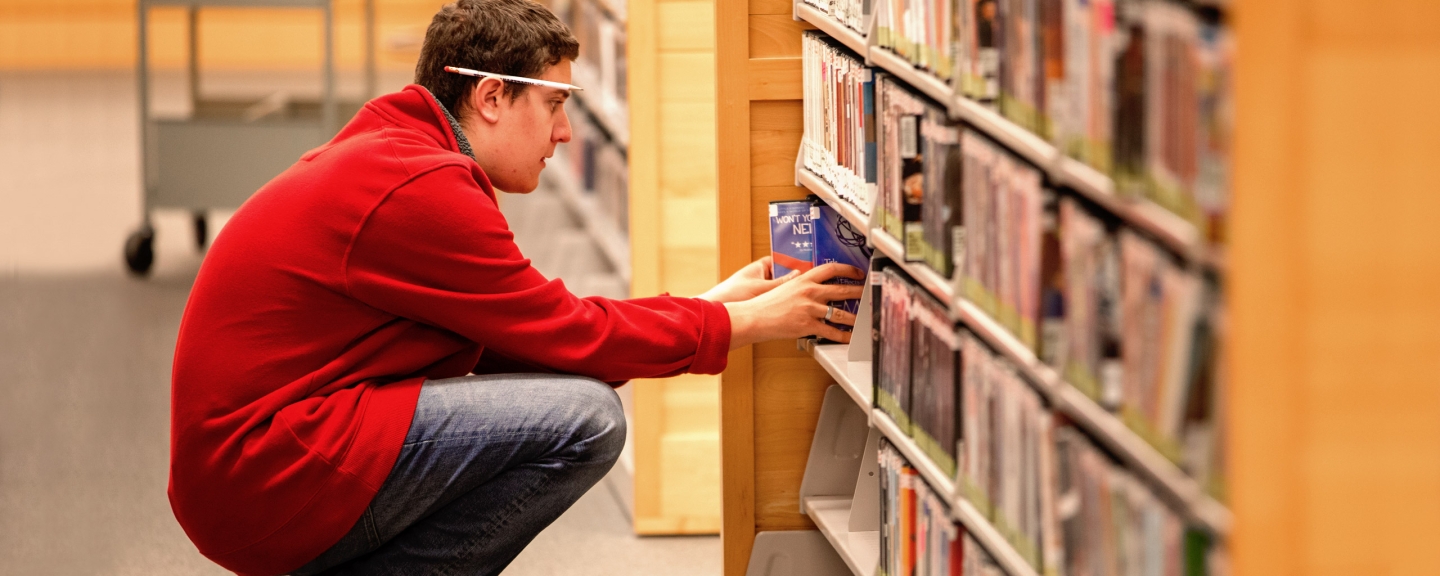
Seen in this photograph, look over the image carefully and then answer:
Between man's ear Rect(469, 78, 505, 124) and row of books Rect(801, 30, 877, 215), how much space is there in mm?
516

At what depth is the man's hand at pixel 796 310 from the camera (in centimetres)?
226

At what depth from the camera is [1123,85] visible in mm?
1228

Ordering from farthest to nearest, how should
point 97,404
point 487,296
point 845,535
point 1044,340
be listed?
point 97,404, point 845,535, point 487,296, point 1044,340

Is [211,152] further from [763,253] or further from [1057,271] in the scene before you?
[1057,271]

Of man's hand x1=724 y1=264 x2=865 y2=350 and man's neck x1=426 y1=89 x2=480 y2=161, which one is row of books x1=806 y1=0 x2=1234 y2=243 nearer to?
man's hand x1=724 y1=264 x2=865 y2=350

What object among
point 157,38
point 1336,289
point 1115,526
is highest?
point 157,38

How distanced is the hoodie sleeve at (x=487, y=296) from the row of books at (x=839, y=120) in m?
0.30

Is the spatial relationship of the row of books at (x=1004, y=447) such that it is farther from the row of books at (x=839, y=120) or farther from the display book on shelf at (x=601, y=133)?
the display book on shelf at (x=601, y=133)

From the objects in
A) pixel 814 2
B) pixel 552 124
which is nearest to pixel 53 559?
pixel 552 124

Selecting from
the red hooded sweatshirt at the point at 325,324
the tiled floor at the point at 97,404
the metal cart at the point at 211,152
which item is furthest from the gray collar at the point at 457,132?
the metal cart at the point at 211,152

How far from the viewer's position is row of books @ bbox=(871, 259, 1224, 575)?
1267mm

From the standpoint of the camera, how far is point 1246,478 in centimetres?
111

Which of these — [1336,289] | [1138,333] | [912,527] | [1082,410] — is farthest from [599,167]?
[1336,289]

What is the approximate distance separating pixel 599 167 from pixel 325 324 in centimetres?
337
